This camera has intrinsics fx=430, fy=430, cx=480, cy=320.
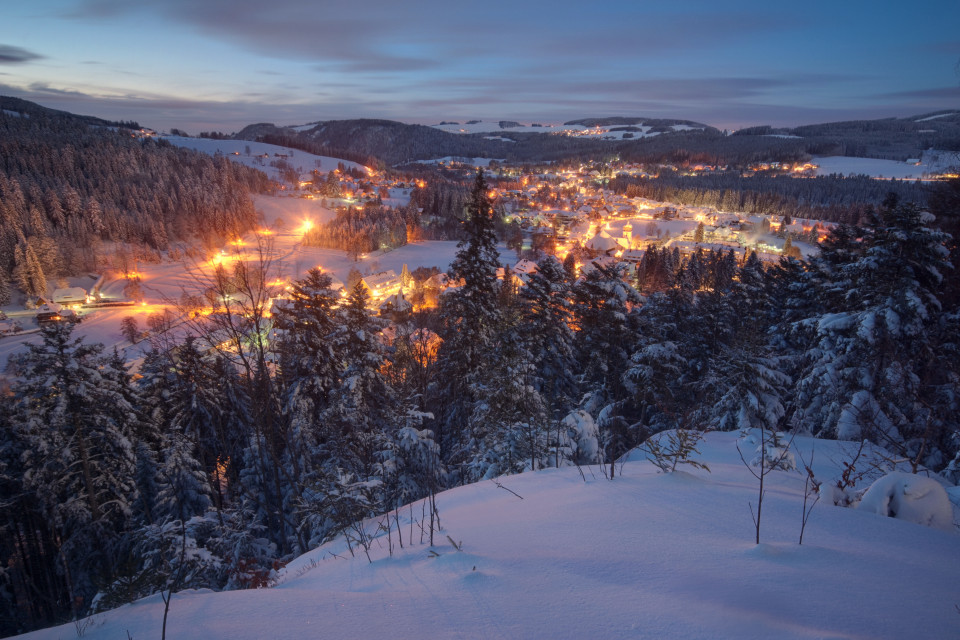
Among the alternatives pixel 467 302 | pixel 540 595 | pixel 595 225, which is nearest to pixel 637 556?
pixel 540 595

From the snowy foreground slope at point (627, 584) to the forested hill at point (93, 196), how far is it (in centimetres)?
4244

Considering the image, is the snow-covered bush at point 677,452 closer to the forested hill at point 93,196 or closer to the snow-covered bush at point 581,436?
the snow-covered bush at point 581,436

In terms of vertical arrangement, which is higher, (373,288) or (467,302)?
(467,302)

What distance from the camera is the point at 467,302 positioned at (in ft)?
44.0

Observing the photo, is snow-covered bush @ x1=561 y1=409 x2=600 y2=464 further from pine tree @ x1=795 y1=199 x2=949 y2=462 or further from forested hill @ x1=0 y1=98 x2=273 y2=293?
forested hill @ x1=0 y1=98 x2=273 y2=293

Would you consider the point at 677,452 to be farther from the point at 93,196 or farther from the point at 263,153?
the point at 263,153

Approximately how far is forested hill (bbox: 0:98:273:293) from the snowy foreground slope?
4244 centimetres

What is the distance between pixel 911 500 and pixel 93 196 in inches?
3543

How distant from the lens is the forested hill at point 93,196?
49.0 meters

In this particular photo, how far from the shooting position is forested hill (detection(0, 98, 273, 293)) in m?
49.0

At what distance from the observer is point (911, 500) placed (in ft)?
11.6

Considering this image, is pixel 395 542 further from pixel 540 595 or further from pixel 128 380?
pixel 128 380

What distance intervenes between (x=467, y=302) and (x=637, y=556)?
427 inches

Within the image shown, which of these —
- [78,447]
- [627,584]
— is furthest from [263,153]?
[627,584]
